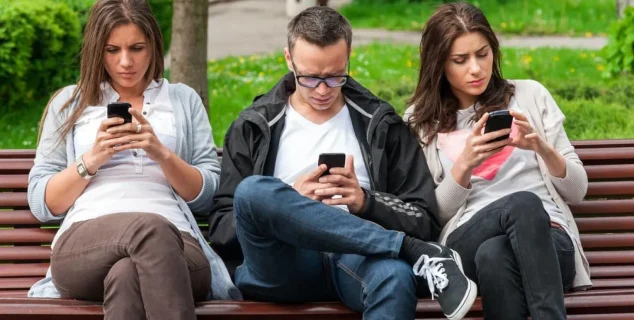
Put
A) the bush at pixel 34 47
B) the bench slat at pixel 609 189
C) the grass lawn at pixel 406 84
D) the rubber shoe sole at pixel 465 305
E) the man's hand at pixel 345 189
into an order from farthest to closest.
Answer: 1. the bush at pixel 34 47
2. the grass lawn at pixel 406 84
3. the bench slat at pixel 609 189
4. the man's hand at pixel 345 189
5. the rubber shoe sole at pixel 465 305

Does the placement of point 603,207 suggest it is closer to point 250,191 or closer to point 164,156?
point 250,191

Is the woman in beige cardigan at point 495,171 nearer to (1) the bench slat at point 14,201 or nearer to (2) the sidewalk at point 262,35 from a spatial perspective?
(1) the bench slat at point 14,201

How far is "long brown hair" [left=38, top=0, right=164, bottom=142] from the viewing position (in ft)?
14.5

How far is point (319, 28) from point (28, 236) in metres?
1.49

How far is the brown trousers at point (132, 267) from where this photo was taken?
3.86 m

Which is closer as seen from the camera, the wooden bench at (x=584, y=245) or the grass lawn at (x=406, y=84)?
the wooden bench at (x=584, y=245)

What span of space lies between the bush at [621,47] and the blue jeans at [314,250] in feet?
16.5

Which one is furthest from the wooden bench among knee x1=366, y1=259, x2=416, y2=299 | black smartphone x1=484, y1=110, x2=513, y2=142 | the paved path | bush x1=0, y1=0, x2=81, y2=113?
the paved path

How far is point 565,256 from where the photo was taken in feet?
14.0

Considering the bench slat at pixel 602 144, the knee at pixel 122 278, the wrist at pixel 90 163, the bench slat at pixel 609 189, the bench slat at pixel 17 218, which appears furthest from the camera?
the bench slat at pixel 602 144

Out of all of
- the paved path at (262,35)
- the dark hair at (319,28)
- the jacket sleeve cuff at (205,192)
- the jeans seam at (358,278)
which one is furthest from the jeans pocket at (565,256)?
the paved path at (262,35)

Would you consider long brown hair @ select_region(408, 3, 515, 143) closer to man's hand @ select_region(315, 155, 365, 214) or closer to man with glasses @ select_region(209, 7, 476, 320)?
man with glasses @ select_region(209, 7, 476, 320)

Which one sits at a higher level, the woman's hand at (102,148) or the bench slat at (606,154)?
the woman's hand at (102,148)

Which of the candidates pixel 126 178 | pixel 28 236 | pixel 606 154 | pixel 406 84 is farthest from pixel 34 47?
pixel 606 154
